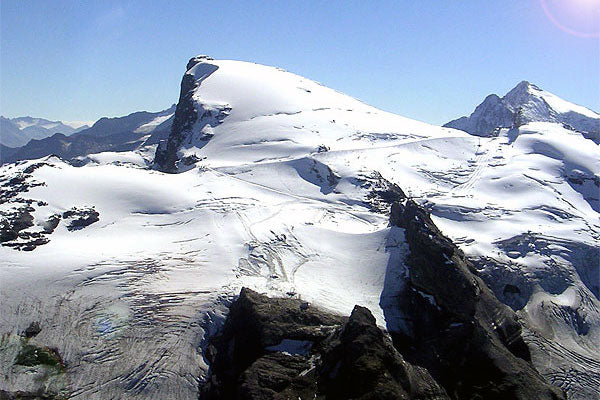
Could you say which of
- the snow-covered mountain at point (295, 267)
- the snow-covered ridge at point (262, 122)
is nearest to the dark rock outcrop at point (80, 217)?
the snow-covered mountain at point (295, 267)

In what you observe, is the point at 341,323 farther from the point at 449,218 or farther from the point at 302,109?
the point at 302,109

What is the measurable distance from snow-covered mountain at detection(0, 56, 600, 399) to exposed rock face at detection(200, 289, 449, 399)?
0.23 metres

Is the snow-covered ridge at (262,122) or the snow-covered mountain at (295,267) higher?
the snow-covered ridge at (262,122)

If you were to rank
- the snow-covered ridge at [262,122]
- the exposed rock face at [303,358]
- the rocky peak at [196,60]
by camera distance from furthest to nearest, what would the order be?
the rocky peak at [196,60] < the snow-covered ridge at [262,122] < the exposed rock face at [303,358]

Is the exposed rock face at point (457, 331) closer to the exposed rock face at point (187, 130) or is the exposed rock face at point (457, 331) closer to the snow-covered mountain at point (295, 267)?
the snow-covered mountain at point (295, 267)

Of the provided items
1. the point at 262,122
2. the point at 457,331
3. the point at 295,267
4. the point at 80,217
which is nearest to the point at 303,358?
the point at 457,331

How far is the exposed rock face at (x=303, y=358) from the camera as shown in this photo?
28.9m

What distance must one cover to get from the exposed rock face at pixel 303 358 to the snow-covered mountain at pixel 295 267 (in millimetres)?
230

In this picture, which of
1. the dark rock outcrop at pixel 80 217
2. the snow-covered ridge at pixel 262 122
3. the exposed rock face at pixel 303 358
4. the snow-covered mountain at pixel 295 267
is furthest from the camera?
the snow-covered ridge at pixel 262 122

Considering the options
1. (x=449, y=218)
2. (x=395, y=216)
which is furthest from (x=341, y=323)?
(x=449, y=218)

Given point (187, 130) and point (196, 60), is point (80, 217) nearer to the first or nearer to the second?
point (187, 130)

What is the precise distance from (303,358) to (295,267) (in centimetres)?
1660

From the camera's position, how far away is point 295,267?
167ft

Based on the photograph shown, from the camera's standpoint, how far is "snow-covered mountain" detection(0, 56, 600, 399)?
120 feet
